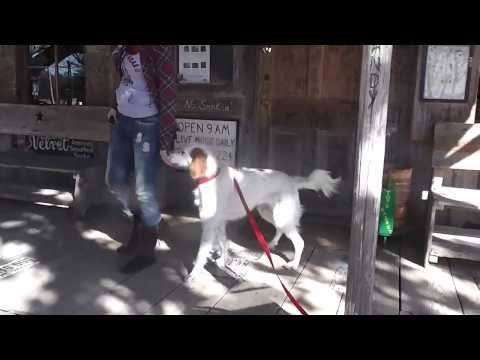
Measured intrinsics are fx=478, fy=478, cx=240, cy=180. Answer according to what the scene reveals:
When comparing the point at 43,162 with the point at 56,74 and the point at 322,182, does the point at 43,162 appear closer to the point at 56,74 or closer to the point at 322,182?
the point at 56,74

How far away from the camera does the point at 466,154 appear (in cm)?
464

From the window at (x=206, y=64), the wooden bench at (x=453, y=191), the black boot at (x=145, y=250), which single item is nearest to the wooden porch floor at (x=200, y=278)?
the black boot at (x=145, y=250)

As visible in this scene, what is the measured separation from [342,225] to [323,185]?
133 cm

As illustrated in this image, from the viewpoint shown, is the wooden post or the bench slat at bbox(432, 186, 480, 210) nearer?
the wooden post

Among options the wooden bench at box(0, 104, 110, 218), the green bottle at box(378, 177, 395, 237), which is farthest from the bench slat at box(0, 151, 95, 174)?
the green bottle at box(378, 177, 395, 237)

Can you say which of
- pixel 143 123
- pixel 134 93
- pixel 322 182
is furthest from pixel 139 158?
pixel 322 182

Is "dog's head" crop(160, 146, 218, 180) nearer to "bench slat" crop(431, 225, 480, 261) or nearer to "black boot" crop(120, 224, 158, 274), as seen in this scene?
"black boot" crop(120, 224, 158, 274)

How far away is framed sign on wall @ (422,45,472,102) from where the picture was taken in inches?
188

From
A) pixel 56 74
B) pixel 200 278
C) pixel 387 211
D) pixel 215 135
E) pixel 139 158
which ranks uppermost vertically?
pixel 56 74

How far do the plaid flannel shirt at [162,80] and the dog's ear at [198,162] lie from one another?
0.34 meters

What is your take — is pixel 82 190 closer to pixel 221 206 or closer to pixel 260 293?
pixel 221 206

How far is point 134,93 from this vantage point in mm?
3992

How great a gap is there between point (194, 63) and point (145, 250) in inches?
96.5

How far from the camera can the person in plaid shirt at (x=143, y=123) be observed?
12.9 feet
